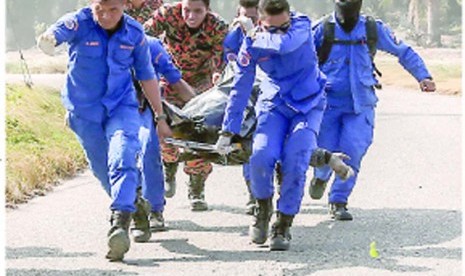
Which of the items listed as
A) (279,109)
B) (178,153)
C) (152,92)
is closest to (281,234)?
(279,109)

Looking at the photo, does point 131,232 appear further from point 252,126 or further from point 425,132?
point 425,132

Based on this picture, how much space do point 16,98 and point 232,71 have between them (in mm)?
9501

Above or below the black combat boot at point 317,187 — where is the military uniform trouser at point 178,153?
above

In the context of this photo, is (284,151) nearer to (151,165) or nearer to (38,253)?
(151,165)

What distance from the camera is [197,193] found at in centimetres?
1085

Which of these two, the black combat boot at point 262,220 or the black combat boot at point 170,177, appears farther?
the black combat boot at point 170,177

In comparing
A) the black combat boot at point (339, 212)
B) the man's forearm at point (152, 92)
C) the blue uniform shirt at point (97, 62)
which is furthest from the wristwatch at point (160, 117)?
the black combat boot at point (339, 212)

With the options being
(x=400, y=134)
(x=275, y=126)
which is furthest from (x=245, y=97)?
(x=400, y=134)

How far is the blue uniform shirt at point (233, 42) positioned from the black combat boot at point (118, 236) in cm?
252

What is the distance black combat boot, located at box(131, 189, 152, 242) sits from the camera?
8.68 meters

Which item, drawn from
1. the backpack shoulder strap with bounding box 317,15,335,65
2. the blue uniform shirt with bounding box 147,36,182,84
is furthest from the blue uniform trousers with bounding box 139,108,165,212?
the backpack shoulder strap with bounding box 317,15,335,65

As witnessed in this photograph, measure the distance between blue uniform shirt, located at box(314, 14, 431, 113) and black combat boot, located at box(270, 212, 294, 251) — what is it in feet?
5.82

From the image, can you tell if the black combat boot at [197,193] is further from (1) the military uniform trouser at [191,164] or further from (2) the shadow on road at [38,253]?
(2) the shadow on road at [38,253]

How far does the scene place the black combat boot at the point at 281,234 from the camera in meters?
8.53
